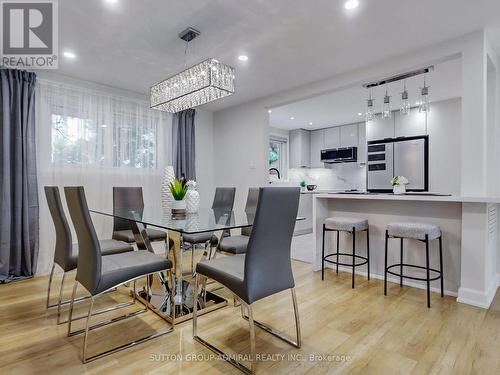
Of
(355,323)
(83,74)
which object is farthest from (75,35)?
(355,323)

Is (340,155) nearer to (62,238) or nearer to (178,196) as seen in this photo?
(178,196)

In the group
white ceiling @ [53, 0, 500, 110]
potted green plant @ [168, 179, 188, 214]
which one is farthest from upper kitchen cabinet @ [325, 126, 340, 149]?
potted green plant @ [168, 179, 188, 214]

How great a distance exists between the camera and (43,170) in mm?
3336

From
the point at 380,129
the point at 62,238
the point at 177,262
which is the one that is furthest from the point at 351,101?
the point at 62,238

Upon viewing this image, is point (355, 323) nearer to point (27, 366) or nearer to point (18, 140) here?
point (27, 366)

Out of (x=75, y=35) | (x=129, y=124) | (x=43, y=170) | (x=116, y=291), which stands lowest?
(x=116, y=291)

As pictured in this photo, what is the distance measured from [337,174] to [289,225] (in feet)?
18.1

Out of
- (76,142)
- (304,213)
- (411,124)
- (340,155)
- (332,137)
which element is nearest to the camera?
(76,142)

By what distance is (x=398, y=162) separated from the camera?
5152 mm

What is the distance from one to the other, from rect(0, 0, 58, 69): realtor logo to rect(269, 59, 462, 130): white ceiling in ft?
10.2

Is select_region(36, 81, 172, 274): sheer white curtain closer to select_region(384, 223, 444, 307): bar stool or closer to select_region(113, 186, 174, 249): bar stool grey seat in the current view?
select_region(113, 186, 174, 249): bar stool grey seat

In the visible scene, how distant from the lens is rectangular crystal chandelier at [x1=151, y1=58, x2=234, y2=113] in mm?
2299

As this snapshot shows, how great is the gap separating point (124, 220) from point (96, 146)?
49.1 inches

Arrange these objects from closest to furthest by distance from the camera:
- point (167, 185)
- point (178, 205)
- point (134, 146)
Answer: point (178, 205) → point (167, 185) → point (134, 146)
